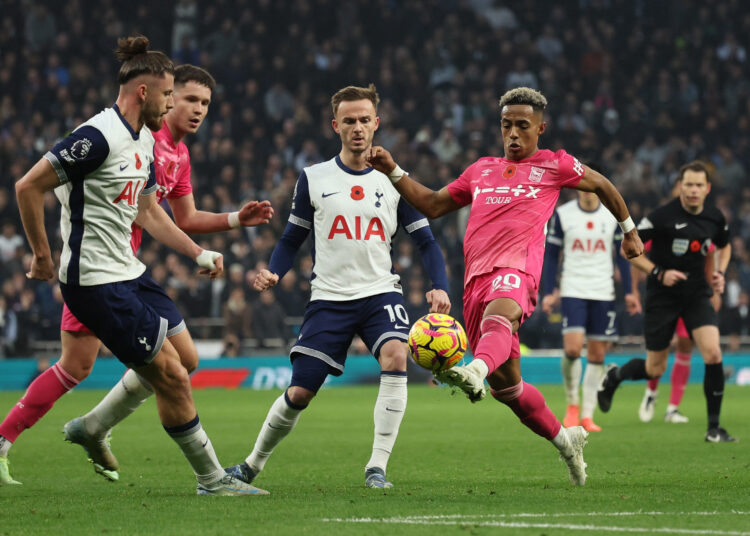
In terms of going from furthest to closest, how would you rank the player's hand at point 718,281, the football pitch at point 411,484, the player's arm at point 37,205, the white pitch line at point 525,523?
the player's hand at point 718,281, the player's arm at point 37,205, the football pitch at point 411,484, the white pitch line at point 525,523

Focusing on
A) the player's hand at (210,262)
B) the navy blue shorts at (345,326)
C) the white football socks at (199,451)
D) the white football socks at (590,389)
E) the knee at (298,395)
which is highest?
the player's hand at (210,262)

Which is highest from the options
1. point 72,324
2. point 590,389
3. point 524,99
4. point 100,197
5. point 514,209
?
point 524,99

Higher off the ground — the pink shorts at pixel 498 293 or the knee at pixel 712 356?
the pink shorts at pixel 498 293

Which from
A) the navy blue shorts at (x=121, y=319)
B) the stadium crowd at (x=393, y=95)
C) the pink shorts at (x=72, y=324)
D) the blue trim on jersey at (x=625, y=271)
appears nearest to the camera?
the navy blue shorts at (x=121, y=319)

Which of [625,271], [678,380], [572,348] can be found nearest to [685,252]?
[572,348]

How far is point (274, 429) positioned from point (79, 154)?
7.09ft

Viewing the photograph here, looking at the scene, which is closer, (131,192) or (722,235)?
(131,192)

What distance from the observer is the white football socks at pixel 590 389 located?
1266 centimetres

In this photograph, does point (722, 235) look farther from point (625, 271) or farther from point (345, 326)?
point (345, 326)

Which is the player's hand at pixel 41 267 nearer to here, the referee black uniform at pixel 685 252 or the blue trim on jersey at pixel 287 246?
the blue trim on jersey at pixel 287 246

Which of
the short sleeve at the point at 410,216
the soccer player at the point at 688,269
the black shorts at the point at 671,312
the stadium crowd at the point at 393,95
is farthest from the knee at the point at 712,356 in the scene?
the stadium crowd at the point at 393,95

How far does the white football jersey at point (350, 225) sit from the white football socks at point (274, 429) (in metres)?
0.77

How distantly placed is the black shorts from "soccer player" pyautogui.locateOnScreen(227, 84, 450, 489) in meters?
4.45

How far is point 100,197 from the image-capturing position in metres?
6.45
